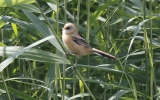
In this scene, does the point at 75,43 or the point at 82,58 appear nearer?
the point at 75,43

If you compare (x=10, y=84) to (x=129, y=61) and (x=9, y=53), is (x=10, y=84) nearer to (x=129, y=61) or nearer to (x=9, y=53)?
(x=129, y=61)

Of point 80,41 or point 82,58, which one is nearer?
point 80,41

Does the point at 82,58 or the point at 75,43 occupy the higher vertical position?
the point at 75,43

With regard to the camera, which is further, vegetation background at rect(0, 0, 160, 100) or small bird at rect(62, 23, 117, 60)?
small bird at rect(62, 23, 117, 60)

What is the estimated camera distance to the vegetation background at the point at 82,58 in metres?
2.08

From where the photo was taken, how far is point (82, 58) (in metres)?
3.19

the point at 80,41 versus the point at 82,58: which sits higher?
the point at 80,41

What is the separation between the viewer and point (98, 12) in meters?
2.79

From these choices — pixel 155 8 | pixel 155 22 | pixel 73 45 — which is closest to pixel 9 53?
pixel 73 45

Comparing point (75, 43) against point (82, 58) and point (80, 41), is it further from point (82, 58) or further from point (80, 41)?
point (82, 58)

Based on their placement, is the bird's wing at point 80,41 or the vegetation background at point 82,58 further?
the bird's wing at point 80,41

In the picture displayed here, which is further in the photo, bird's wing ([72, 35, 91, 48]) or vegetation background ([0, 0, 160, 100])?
bird's wing ([72, 35, 91, 48])

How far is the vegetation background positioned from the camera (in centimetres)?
208

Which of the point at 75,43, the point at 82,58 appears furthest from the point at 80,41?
the point at 82,58
